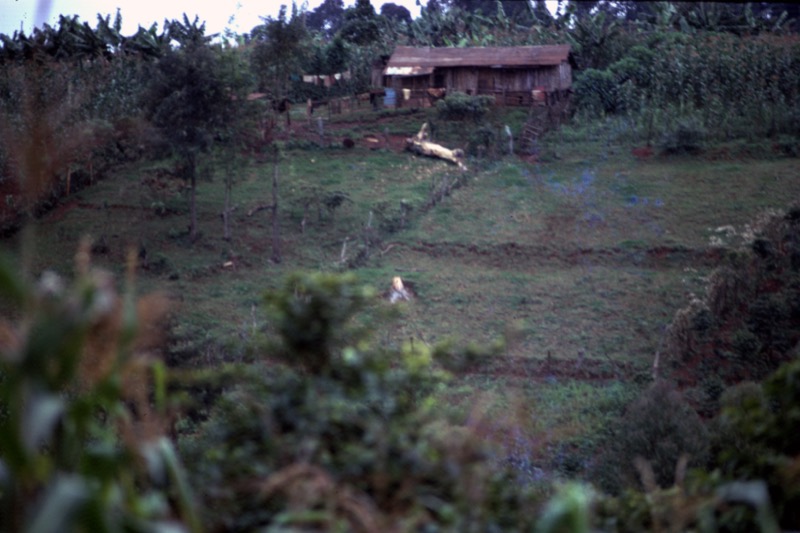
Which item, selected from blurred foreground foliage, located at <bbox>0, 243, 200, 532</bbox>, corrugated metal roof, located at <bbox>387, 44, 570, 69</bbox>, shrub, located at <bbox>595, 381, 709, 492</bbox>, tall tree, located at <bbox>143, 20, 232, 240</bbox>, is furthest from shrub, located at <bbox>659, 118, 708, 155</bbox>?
blurred foreground foliage, located at <bbox>0, 243, 200, 532</bbox>

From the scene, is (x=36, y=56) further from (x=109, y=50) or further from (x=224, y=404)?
(x=224, y=404)

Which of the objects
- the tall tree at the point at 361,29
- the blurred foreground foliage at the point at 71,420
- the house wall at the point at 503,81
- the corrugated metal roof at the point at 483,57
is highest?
the tall tree at the point at 361,29

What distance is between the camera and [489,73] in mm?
24469

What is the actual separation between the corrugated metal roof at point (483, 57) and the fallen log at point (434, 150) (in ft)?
15.8

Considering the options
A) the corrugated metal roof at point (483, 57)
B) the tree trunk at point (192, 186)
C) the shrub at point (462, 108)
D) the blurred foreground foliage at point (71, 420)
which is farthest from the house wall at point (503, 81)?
the blurred foreground foliage at point (71, 420)

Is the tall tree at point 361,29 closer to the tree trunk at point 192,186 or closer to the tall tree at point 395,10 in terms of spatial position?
the tall tree at point 395,10

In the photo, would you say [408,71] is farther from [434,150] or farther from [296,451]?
[296,451]

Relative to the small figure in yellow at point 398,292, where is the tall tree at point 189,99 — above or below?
above

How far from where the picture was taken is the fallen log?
19.5 m

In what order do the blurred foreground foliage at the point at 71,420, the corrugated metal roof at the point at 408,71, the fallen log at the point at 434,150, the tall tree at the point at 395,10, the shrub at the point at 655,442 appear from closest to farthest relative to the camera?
the blurred foreground foliage at the point at 71,420 < the shrub at the point at 655,442 < the fallen log at the point at 434,150 < the corrugated metal roof at the point at 408,71 < the tall tree at the point at 395,10

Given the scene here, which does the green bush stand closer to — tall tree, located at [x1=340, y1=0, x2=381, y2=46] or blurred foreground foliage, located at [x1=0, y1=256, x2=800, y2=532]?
blurred foreground foliage, located at [x1=0, y1=256, x2=800, y2=532]

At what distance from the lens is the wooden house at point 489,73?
2402 cm

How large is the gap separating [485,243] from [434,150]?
4966 millimetres

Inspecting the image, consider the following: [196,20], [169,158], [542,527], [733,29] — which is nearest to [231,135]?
[169,158]
